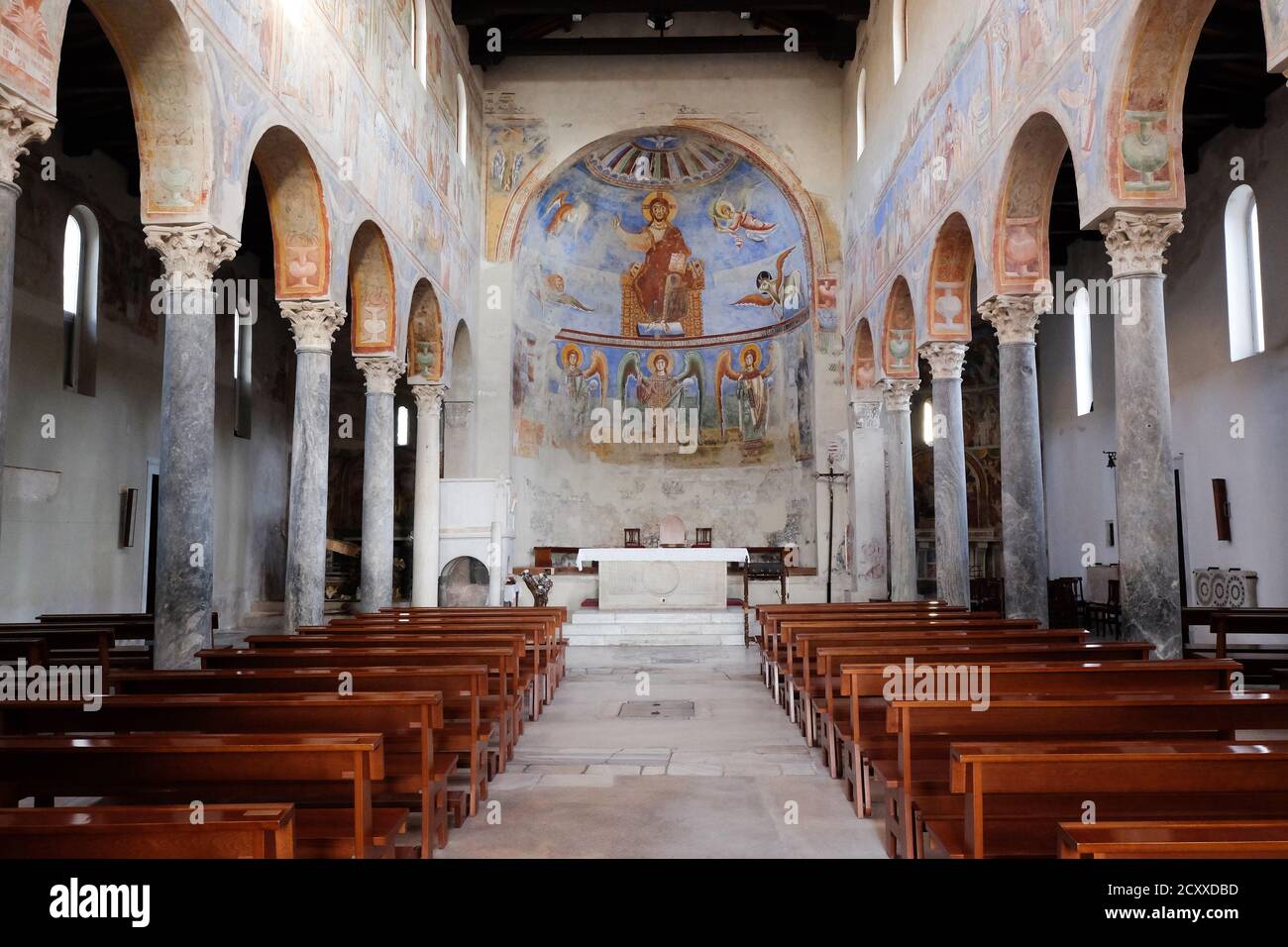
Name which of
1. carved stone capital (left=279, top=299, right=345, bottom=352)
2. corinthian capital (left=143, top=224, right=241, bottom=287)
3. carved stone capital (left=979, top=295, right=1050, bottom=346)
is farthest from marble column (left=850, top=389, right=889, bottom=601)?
corinthian capital (left=143, top=224, right=241, bottom=287)

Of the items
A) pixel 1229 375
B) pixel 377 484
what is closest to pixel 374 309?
pixel 377 484

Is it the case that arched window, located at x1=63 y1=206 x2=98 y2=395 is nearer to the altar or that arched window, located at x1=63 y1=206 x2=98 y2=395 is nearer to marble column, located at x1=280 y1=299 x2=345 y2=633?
marble column, located at x1=280 y1=299 x2=345 y2=633

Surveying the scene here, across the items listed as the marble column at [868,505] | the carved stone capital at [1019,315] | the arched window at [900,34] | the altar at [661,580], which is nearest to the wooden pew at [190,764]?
the carved stone capital at [1019,315]

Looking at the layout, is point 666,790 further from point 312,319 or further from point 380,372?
point 380,372

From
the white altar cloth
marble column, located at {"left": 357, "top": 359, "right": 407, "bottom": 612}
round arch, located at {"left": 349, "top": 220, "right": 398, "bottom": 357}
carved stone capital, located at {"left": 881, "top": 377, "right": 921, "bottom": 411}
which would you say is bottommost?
the white altar cloth

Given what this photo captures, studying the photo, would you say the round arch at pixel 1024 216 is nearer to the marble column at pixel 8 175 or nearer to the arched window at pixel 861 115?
the arched window at pixel 861 115

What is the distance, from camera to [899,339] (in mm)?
18672

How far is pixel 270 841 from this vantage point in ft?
8.93

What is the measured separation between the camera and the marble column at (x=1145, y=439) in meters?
8.91

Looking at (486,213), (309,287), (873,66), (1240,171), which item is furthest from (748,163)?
(309,287)

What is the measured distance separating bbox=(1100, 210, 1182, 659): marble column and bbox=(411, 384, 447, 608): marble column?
12.2 meters

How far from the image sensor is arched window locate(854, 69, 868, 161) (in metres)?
20.8

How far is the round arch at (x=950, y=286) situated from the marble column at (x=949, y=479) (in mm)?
259
